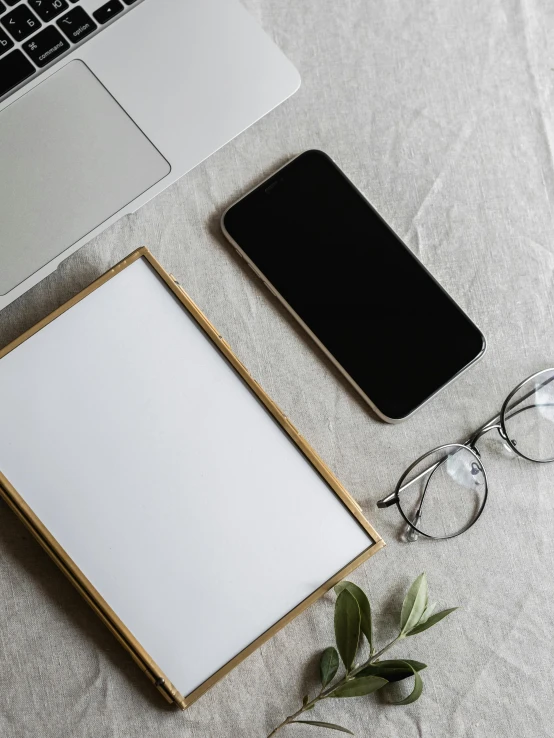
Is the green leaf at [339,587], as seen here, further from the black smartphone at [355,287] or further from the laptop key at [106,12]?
the laptop key at [106,12]

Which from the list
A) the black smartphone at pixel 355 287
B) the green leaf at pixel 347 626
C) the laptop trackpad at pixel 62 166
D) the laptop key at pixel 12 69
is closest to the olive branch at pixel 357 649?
the green leaf at pixel 347 626

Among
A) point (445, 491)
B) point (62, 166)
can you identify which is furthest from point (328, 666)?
point (62, 166)

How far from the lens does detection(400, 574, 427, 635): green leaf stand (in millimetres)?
499

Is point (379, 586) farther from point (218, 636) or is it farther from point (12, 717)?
point (12, 717)

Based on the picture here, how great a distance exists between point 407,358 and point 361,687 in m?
0.25

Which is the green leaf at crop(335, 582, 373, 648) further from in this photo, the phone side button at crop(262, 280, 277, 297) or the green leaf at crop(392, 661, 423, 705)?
the phone side button at crop(262, 280, 277, 297)

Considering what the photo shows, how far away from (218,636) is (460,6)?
559 millimetres

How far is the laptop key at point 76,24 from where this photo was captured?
0.51 meters

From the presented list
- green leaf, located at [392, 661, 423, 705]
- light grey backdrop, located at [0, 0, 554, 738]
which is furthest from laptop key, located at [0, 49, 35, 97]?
green leaf, located at [392, 661, 423, 705]

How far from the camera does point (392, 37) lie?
0.58 meters

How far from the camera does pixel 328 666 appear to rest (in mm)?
500

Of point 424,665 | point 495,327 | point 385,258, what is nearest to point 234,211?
point 385,258

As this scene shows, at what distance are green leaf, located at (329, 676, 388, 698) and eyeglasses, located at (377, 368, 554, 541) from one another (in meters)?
0.11

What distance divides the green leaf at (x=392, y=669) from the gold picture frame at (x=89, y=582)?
0.07 metres
